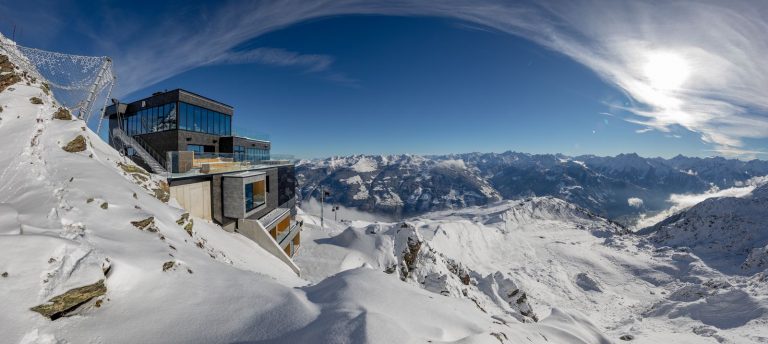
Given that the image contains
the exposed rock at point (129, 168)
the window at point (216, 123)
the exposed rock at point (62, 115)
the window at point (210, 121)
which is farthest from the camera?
the window at point (216, 123)

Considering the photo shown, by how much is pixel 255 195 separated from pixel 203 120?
1066cm

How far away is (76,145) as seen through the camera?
13.5m

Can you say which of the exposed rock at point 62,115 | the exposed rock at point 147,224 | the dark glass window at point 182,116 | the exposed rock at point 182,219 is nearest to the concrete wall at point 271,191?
the dark glass window at point 182,116

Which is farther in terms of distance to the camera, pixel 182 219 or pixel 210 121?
pixel 210 121

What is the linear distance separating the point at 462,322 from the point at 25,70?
24.5 meters

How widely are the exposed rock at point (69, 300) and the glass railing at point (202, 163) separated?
14.6 m

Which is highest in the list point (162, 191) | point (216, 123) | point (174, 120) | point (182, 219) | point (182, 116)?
point (216, 123)

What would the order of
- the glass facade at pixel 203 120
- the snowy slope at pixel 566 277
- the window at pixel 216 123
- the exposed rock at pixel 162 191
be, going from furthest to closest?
the window at pixel 216 123, the snowy slope at pixel 566 277, the glass facade at pixel 203 120, the exposed rock at pixel 162 191

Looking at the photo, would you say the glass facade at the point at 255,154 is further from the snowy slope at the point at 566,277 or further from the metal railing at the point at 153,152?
the snowy slope at the point at 566,277

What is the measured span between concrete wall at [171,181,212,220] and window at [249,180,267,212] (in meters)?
2.77

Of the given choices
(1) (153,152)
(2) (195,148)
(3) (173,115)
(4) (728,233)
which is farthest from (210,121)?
(4) (728,233)

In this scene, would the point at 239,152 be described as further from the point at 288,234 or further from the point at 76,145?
the point at 76,145

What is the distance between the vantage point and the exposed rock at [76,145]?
13.3 metres

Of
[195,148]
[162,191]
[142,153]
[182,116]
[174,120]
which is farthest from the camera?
[195,148]
